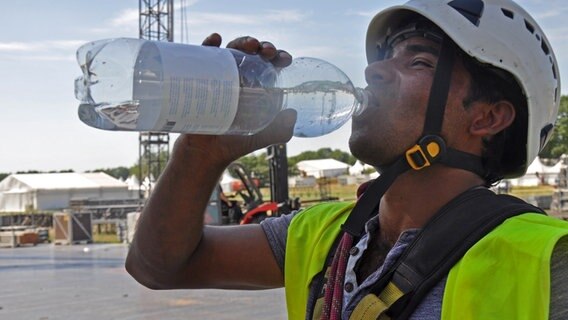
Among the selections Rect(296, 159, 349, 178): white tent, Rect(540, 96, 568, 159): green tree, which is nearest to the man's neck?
Rect(540, 96, 568, 159): green tree

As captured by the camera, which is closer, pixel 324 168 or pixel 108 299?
pixel 108 299

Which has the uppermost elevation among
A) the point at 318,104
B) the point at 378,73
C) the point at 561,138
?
the point at 378,73

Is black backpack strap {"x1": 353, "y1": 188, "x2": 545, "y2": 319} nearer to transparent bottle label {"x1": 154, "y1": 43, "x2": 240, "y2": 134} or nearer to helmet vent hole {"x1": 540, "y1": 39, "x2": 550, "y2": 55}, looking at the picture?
helmet vent hole {"x1": 540, "y1": 39, "x2": 550, "y2": 55}

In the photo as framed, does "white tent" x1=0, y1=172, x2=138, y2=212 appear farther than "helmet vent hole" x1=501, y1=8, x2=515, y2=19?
Yes

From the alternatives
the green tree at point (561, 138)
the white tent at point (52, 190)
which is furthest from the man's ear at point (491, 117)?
the green tree at point (561, 138)

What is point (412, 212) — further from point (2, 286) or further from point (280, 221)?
point (2, 286)

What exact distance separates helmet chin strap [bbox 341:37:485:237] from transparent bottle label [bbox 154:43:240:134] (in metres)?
0.50

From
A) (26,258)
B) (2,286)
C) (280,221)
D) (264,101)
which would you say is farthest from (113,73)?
(26,258)

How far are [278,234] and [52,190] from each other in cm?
5602

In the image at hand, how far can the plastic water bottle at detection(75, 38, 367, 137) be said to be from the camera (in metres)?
2.35

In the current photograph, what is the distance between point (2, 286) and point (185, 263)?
10171 mm

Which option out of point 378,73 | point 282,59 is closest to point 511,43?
point 378,73

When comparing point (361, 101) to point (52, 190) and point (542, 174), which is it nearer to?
point (542, 174)

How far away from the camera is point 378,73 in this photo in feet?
8.06
